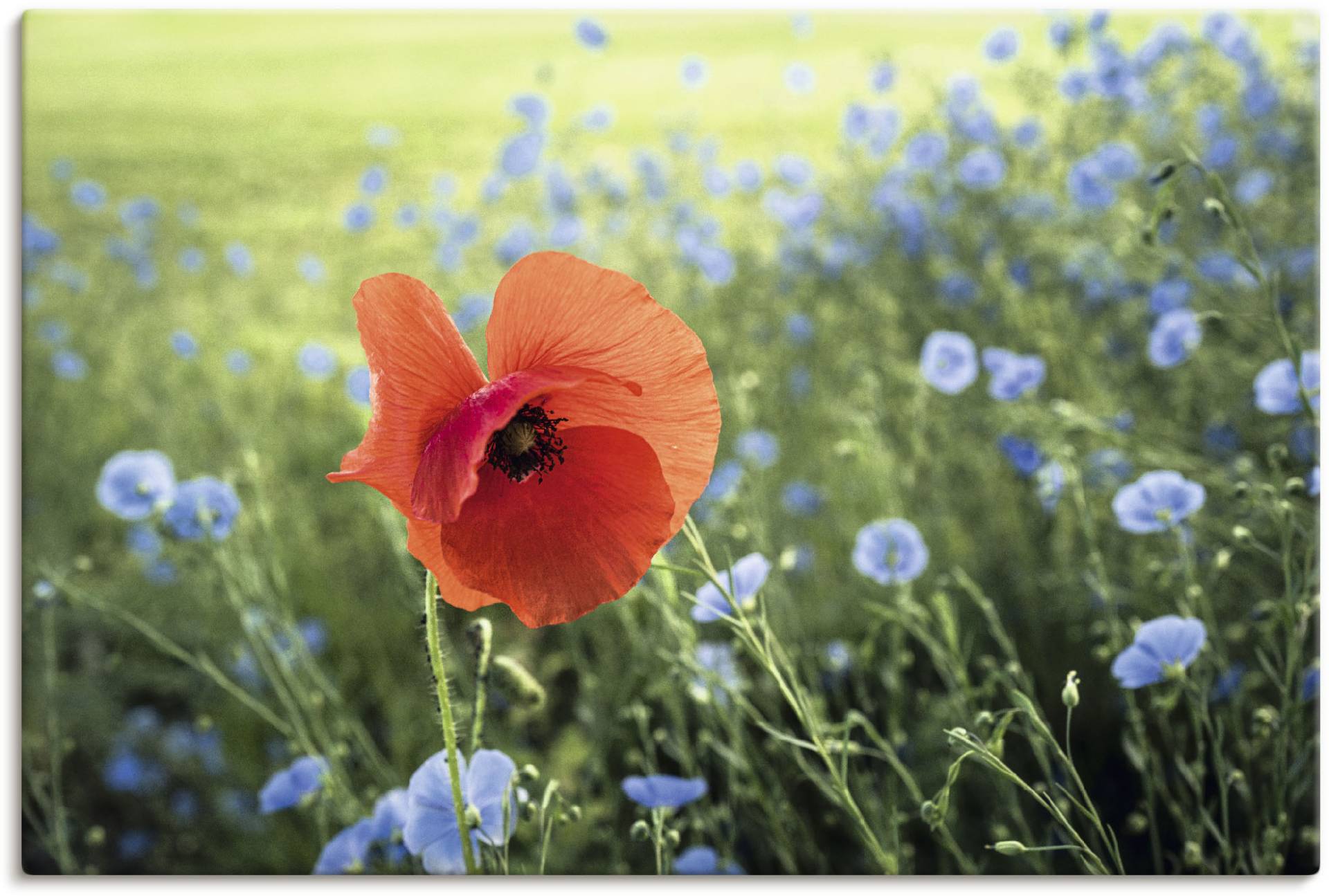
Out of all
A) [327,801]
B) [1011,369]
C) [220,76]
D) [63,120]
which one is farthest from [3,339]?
[1011,369]

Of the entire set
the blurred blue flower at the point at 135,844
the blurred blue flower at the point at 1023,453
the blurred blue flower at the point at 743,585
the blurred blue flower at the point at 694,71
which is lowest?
the blurred blue flower at the point at 135,844

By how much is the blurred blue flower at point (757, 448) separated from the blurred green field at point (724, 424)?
0.01 meters

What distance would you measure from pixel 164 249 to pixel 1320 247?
68.4 inches

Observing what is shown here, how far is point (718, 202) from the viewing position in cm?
219

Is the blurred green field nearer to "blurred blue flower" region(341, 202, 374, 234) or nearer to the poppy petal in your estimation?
"blurred blue flower" region(341, 202, 374, 234)

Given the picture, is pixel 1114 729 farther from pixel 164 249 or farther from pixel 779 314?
pixel 164 249

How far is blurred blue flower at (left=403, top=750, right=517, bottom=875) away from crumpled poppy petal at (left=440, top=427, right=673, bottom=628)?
0.75 ft

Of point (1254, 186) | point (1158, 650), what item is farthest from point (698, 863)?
point (1254, 186)

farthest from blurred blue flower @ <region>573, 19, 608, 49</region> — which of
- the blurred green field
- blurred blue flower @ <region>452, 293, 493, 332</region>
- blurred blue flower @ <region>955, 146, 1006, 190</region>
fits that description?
blurred blue flower @ <region>955, 146, 1006, 190</region>

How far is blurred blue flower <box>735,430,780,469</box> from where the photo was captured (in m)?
1.60

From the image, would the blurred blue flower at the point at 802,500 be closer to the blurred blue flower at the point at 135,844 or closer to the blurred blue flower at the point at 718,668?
the blurred blue flower at the point at 718,668

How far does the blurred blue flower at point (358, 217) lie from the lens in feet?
6.15

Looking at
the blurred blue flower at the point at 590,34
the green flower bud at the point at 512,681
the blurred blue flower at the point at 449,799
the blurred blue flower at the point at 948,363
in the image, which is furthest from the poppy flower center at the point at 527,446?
the blurred blue flower at the point at 590,34

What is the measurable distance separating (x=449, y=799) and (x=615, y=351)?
0.38 metres
